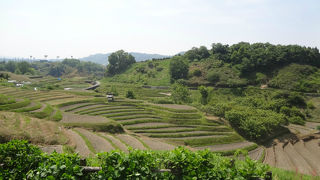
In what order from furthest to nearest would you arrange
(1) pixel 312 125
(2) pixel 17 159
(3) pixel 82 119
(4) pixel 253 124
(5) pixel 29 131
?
(1) pixel 312 125 → (4) pixel 253 124 → (3) pixel 82 119 → (5) pixel 29 131 → (2) pixel 17 159

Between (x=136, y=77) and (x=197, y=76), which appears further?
(x=136, y=77)

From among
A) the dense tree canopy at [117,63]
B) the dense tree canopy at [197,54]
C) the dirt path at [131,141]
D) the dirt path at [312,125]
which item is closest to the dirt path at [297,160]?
the dirt path at [312,125]

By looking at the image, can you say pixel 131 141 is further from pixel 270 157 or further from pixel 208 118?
pixel 270 157

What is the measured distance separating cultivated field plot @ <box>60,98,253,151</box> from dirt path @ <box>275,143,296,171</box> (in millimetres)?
5374

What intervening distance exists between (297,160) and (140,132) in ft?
99.0

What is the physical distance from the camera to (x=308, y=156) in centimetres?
3322

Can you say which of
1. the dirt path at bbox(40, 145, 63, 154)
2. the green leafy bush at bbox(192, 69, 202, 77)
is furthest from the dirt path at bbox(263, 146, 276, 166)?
the green leafy bush at bbox(192, 69, 202, 77)

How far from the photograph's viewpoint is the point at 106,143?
25.9 m

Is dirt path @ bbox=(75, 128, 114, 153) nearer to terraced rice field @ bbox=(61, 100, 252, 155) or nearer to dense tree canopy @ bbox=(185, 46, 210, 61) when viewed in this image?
terraced rice field @ bbox=(61, 100, 252, 155)

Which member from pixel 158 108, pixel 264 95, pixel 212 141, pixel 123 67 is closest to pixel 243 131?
pixel 212 141

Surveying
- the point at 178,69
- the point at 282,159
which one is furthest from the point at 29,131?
the point at 178,69

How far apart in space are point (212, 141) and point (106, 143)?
2015 centimetres

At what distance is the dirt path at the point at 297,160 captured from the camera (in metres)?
27.5

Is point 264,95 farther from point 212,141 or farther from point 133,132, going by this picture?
point 133,132
